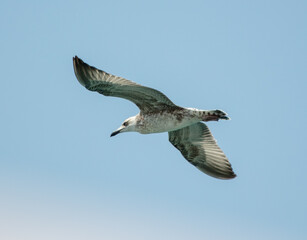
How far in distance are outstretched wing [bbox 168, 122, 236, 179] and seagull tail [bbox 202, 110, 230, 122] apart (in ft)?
5.94

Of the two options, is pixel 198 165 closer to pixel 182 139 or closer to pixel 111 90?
pixel 182 139

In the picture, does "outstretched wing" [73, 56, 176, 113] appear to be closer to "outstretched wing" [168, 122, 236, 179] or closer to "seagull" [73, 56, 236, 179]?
"seagull" [73, 56, 236, 179]

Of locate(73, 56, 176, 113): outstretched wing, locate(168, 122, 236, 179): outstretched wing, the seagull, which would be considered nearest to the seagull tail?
the seagull

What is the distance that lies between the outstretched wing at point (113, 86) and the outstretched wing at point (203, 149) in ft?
7.03

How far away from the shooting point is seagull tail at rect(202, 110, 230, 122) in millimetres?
16062

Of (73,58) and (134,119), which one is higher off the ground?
(73,58)

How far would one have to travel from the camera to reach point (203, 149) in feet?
60.6

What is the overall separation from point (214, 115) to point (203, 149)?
259cm

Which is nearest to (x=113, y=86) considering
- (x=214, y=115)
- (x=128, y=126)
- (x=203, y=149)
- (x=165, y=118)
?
(x=128, y=126)

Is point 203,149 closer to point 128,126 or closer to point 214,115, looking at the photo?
point 214,115

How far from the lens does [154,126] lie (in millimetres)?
16609

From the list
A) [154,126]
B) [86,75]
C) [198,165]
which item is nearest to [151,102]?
[154,126]

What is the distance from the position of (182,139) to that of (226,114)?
2.61 m

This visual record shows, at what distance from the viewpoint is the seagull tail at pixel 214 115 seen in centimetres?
1606
